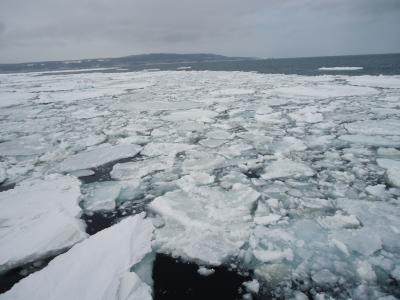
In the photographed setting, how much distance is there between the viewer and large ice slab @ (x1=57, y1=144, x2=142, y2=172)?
264 cm

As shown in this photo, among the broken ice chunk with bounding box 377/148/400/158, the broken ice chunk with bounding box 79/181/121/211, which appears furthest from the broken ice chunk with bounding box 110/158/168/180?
the broken ice chunk with bounding box 377/148/400/158

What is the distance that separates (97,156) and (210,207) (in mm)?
1544

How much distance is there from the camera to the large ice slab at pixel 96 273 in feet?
3.89

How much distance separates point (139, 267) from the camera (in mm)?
1356

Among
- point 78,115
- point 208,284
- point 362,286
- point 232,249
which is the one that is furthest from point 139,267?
point 78,115

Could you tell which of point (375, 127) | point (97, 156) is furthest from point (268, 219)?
point (375, 127)

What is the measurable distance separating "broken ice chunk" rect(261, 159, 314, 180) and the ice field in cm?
2

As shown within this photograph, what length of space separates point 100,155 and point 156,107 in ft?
9.22

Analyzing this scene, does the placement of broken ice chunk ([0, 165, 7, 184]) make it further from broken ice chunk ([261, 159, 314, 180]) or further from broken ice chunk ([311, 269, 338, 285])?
broken ice chunk ([311, 269, 338, 285])

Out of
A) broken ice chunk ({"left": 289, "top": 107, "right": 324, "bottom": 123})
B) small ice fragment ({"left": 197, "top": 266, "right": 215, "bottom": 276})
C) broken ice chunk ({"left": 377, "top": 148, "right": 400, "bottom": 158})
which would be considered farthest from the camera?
broken ice chunk ({"left": 289, "top": 107, "right": 324, "bottom": 123})

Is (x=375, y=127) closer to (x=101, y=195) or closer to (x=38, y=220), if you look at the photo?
(x=101, y=195)

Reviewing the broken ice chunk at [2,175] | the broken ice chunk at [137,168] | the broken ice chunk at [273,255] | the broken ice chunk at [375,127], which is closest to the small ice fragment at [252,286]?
the broken ice chunk at [273,255]

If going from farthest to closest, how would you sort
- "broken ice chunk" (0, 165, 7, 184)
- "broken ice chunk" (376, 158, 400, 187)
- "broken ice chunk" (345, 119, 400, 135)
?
"broken ice chunk" (345, 119, 400, 135) → "broken ice chunk" (0, 165, 7, 184) → "broken ice chunk" (376, 158, 400, 187)

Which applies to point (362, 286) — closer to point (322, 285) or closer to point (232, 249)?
point (322, 285)
